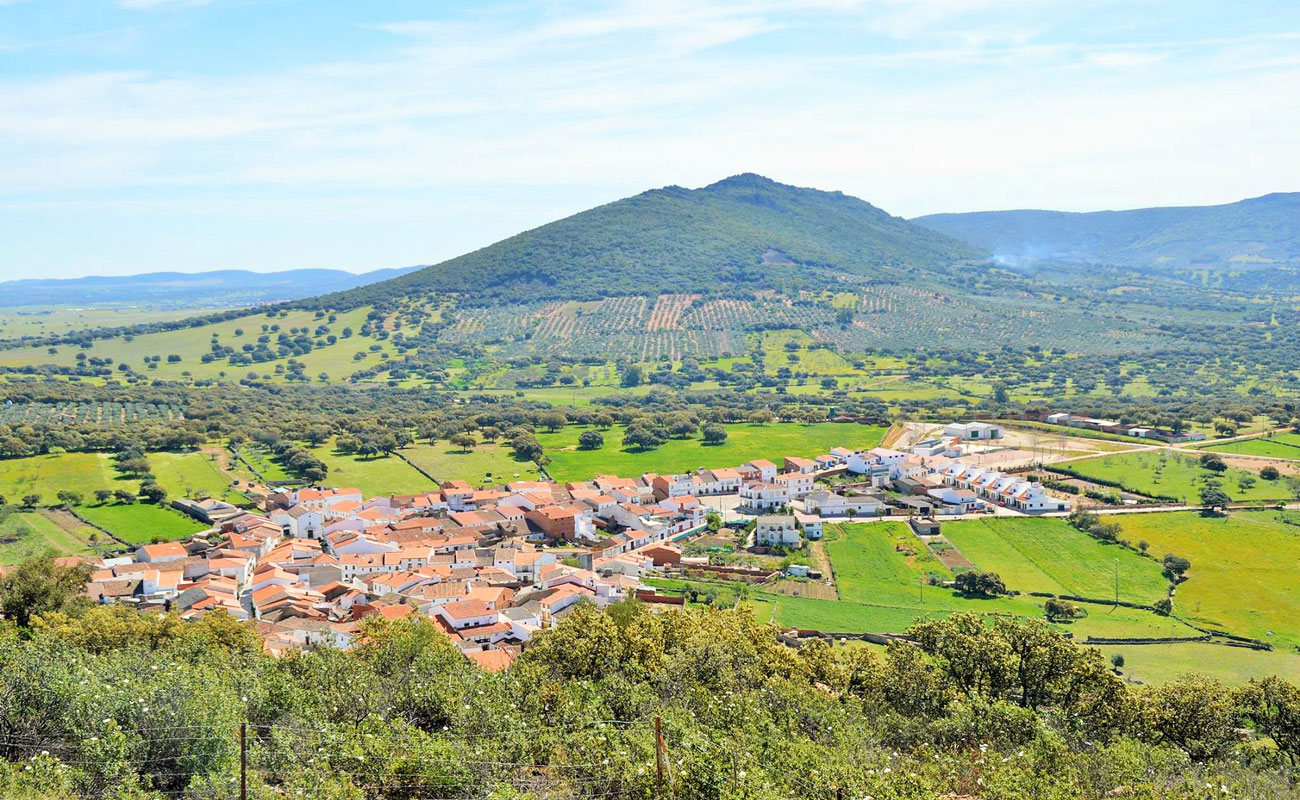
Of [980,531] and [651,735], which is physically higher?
[651,735]

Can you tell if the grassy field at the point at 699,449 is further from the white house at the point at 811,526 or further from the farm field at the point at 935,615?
the farm field at the point at 935,615

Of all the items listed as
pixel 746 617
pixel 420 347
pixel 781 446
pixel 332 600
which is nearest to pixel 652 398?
pixel 781 446

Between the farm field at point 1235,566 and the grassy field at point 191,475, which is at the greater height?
the grassy field at point 191,475

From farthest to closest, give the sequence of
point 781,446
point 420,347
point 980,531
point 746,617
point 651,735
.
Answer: point 420,347
point 781,446
point 980,531
point 746,617
point 651,735

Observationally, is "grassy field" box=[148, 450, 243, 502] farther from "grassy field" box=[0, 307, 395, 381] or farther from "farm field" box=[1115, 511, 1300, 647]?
"grassy field" box=[0, 307, 395, 381]

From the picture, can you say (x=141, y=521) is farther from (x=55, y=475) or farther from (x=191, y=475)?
(x=55, y=475)

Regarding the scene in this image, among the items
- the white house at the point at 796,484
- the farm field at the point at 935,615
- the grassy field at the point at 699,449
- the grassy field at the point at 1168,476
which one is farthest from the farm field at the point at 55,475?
the grassy field at the point at 1168,476

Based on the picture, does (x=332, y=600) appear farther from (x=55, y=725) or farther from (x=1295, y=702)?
(x=1295, y=702)

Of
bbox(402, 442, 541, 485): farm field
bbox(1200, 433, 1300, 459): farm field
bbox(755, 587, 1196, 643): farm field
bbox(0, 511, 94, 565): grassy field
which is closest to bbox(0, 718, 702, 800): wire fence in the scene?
bbox(755, 587, 1196, 643): farm field
